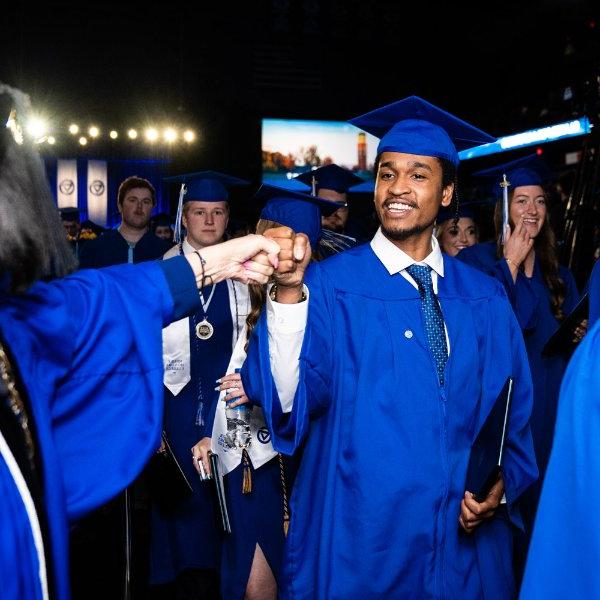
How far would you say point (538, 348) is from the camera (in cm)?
387

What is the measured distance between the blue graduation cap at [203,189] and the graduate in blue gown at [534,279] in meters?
1.59

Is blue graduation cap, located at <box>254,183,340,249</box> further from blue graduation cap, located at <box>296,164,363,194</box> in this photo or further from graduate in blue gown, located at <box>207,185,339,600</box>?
blue graduation cap, located at <box>296,164,363,194</box>

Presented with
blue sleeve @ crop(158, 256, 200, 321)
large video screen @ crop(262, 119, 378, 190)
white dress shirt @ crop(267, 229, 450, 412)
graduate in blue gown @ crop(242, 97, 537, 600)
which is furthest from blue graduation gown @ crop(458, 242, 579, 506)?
large video screen @ crop(262, 119, 378, 190)

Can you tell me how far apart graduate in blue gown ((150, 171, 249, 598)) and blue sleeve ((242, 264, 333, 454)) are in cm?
154

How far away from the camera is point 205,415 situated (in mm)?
3652

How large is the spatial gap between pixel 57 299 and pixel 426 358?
3.68 ft

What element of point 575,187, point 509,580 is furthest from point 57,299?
point 575,187

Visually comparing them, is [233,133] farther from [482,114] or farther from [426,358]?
[426,358]

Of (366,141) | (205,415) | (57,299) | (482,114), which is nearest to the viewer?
(57,299)

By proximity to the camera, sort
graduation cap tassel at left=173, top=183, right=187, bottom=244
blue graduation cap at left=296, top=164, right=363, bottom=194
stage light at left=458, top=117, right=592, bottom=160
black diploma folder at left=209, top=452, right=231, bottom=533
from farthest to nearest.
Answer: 1. stage light at left=458, top=117, right=592, bottom=160
2. blue graduation cap at left=296, top=164, right=363, bottom=194
3. graduation cap tassel at left=173, top=183, right=187, bottom=244
4. black diploma folder at left=209, top=452, right=231, bottom=533

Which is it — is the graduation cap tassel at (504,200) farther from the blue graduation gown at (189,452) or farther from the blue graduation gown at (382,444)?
the blue graduation gown at (382,444)

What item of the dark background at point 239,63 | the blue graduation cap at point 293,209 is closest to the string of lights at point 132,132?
the dark background at point 239,63

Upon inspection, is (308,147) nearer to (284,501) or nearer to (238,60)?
(238,60)

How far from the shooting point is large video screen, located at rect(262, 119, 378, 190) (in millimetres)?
12602
